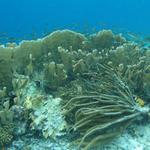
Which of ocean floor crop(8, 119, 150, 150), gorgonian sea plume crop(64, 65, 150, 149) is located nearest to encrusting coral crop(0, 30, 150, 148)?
gorgonian sea plume crop(64, 65, 150, 149)

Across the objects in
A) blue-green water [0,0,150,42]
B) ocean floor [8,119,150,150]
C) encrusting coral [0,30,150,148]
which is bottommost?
ocean floor [8,119,150,150]

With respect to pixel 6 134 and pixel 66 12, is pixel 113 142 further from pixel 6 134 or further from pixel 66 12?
pixel 66 12

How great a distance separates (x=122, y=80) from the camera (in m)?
5.54

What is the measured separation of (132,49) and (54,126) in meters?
2.21

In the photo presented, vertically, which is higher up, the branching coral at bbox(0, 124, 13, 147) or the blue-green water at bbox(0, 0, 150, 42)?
the blue-green water at bbox(0, 0, 150, 42)

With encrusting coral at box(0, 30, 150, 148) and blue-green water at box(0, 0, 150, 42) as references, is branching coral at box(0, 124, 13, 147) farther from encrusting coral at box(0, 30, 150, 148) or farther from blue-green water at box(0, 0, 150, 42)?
blue-green water at box(0, 0, 150, 42)

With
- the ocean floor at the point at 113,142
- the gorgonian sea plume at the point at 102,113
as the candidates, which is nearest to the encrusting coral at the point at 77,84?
the gorgonian sea plume at the point at 102,113

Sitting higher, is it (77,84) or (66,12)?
(66,12)

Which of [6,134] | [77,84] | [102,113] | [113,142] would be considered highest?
[77,84]

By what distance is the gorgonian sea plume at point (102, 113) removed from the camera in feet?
15.2

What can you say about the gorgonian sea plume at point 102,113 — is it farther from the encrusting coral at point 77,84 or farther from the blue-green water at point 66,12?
the blue-green water at point 66,12

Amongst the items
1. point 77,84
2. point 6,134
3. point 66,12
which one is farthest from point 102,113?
point 66,12

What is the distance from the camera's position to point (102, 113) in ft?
15.4

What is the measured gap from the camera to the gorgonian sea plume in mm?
4633
